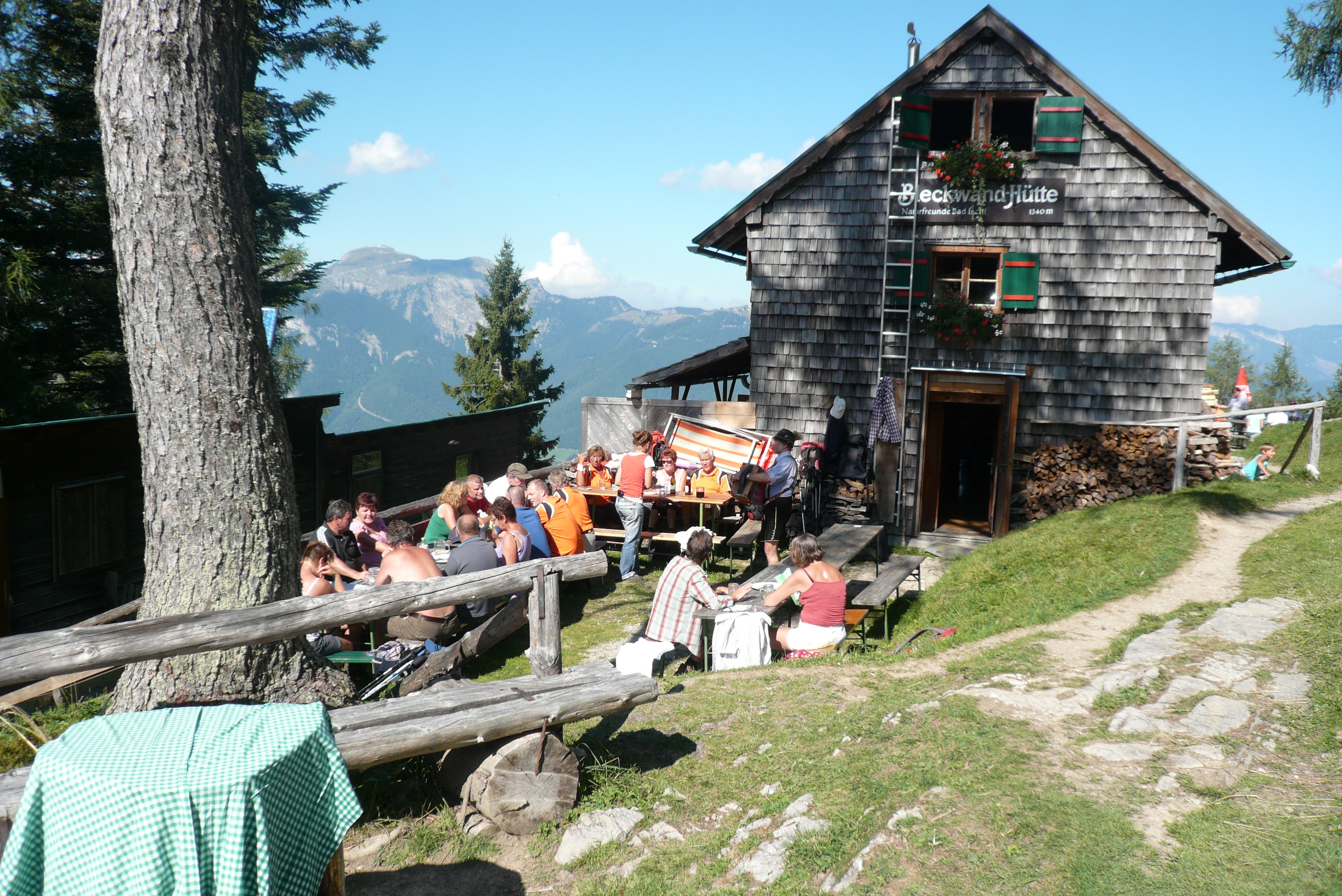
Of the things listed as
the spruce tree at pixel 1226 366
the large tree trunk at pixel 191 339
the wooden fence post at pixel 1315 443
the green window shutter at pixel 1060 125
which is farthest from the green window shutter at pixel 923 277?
the spruce tree at pixel 1226 366

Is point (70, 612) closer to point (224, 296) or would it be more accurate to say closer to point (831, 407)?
point (224, 296)

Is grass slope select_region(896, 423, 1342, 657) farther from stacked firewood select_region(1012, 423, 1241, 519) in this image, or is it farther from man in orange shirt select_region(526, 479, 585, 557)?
man in orange shirt select_region(526, 479, 585, 557)

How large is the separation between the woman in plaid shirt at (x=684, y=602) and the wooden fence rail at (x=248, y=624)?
7.68 feet

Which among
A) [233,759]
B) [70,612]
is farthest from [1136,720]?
[70,612]

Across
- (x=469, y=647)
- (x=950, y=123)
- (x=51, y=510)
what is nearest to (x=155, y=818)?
(x=469, y=647)

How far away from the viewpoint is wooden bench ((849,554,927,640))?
26.2 ft

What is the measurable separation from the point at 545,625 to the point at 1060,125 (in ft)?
35.4

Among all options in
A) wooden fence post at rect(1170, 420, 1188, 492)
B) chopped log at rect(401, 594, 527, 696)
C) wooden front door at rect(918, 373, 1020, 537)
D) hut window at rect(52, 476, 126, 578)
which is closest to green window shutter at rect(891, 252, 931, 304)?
wooden front door at rect(918, 373, 1020, 537)

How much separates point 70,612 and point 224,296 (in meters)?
7.32

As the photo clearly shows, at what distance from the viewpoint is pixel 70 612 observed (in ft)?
33.9

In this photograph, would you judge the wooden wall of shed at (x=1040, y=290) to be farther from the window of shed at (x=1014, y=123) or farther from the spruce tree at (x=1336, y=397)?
the spruce tree at (x=1336, y=397)

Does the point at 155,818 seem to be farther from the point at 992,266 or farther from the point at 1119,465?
the point at 992,266

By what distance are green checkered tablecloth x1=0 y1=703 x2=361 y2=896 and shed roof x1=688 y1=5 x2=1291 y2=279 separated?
11.5 meters

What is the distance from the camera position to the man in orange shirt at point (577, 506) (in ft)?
32.6
